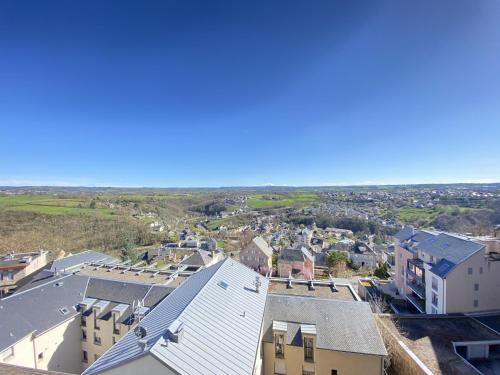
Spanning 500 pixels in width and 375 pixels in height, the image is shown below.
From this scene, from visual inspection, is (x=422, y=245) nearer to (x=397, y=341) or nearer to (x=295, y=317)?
(x=397, y=341)

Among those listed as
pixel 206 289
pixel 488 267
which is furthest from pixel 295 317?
pixel 488 267

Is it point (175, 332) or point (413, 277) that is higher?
point (175, 332)

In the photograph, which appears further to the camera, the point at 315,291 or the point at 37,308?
the point at 315,291

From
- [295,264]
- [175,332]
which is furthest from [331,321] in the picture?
[295,264]

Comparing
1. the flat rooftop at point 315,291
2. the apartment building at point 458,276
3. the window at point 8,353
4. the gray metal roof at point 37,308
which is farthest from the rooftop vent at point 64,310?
the apartment building at point 458,276

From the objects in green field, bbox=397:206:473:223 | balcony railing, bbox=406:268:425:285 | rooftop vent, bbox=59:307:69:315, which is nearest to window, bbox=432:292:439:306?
balcony railing, bbox=406:268:425:285

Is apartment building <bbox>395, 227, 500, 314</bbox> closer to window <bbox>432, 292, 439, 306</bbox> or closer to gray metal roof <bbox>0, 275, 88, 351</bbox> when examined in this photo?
window <bbox>432, 292, 439, 306</bbox>

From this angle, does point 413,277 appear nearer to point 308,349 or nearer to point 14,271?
point 308,349

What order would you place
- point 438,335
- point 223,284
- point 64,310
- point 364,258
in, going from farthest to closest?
1. point 364,258
2. point 438,335
3. point 64,310
4. point 223,284
